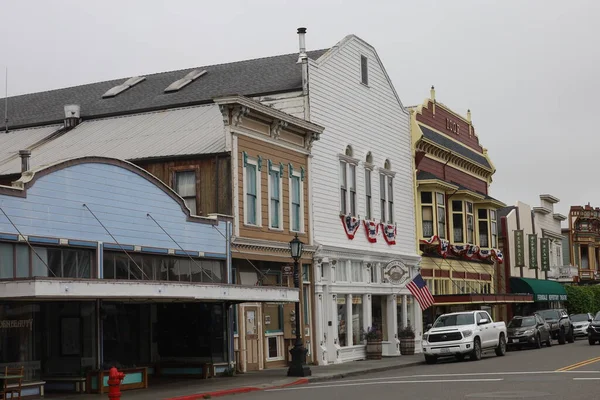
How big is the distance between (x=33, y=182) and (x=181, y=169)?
325 inches

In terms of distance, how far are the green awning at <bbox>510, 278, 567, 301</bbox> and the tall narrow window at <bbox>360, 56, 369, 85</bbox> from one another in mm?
21804

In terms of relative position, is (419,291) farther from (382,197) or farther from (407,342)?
(382,197)

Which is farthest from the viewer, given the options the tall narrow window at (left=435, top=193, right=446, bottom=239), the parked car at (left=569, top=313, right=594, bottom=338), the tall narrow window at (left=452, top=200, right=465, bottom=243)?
the parked car at (left=569, top=313, right=594, bottom=338)

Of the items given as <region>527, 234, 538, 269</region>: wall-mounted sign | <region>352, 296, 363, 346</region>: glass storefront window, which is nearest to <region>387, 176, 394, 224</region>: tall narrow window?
<region>352, 296, 363, 346</region>: glass storefront window

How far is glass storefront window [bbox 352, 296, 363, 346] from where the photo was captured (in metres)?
36.9

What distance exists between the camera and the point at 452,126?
50531 millimetres

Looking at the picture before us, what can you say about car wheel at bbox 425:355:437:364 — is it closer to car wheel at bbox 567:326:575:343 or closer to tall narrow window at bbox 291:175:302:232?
tall narrow window at bbox 291:175:302:232

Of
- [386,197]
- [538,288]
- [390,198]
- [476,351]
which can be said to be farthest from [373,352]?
[538,288]

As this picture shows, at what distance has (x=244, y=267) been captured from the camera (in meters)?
30.2

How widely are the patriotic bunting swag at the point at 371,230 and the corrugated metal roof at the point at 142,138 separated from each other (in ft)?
29.3

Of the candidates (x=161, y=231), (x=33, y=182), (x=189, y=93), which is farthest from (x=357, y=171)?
(x=33, y=182)

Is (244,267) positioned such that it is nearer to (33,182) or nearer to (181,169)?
(181,169)

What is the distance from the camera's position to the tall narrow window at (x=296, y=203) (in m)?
33.1

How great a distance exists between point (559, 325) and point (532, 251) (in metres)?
14.7
